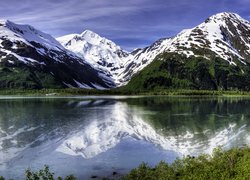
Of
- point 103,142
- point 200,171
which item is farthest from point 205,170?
point 103,142

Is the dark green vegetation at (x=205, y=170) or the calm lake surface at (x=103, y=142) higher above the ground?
the dark green vegetation at (x=205, y=170)

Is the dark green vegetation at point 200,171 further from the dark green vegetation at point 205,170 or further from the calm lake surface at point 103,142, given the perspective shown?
the calm lake surface at point 103,142

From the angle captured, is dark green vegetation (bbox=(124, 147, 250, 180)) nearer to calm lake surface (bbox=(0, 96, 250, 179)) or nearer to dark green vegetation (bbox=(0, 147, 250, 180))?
dark green vegetation (bbox=(0, 147, 250, 180))

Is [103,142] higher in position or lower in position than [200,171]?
lower

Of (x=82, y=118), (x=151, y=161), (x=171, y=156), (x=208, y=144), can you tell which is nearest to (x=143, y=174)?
(x=151, y=161)

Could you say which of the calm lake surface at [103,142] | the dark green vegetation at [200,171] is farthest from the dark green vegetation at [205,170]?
the calm lake surface at [103,142]

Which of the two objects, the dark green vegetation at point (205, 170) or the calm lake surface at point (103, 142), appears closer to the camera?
the dark green vegetation at point (205, 170)

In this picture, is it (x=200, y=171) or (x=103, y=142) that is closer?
(x=200, y=171)

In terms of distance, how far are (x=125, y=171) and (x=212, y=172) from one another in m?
19.0

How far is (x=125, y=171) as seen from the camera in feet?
200

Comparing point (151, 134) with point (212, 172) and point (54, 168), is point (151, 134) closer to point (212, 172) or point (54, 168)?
point (54, 168)

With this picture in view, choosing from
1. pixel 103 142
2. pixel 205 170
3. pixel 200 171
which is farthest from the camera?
pixel 103 142

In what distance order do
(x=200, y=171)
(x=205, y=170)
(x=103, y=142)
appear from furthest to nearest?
(x=103, y=142)
(x=200, y=171)
(x=205, y=170)

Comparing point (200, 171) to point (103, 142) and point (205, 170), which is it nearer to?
point (205, 170)
